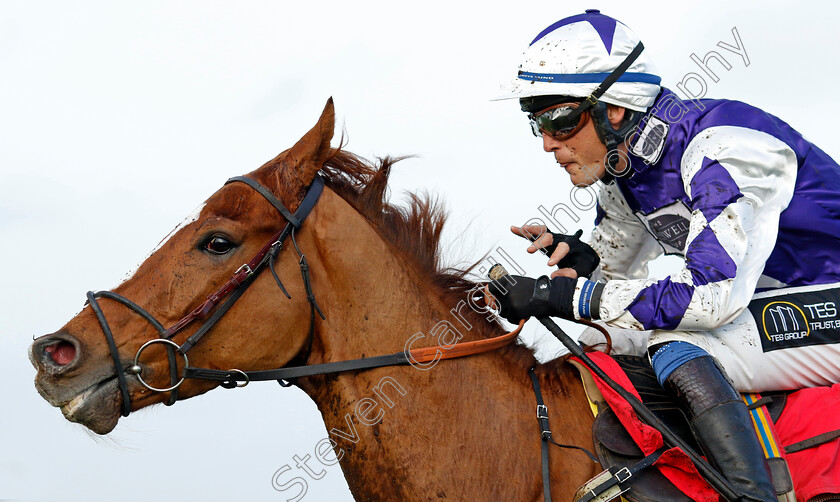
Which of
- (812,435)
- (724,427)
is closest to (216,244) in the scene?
(724,427)

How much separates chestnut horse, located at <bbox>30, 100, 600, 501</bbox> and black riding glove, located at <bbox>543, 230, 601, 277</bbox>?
1.00 m

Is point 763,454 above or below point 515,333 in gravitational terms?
below

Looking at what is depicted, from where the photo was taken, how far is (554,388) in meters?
3.34

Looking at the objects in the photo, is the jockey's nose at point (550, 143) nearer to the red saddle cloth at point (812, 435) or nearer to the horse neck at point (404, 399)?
the horse neck at point (404, 399)

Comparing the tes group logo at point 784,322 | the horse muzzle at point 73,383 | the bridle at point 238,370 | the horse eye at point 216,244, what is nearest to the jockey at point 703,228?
the tes group logo at point 784,322

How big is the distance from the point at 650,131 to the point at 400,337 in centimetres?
168

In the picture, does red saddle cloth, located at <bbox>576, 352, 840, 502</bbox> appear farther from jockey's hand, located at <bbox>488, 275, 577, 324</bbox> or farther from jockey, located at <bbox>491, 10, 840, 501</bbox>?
jockey's hand, located at <bbox>488, 275, 577, 324</bbox>

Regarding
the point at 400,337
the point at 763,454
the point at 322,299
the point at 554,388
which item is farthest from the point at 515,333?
the point at 763,454

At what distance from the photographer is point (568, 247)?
4.12 m

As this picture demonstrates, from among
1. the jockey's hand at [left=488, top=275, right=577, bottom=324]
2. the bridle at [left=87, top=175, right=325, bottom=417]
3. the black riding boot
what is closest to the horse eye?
the bridle at [left=87, top=175, right=325, bottom=417]

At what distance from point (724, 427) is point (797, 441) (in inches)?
18.1

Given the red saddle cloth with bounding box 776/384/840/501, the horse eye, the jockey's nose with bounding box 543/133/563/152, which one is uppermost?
the horse eye

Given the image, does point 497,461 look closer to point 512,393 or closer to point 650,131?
point 512,393

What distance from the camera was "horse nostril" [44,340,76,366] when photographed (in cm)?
290
